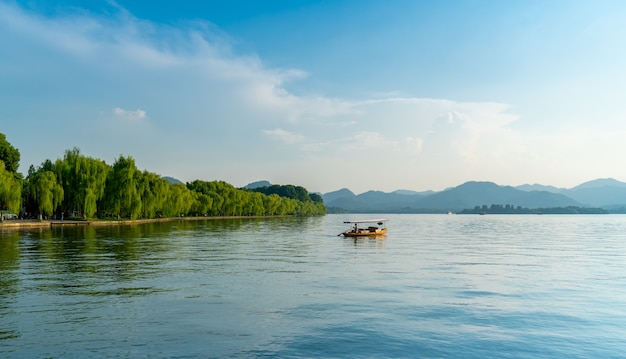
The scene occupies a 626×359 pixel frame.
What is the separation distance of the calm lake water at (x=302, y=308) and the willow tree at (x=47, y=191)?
47878 millimetres

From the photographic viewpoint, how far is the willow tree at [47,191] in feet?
260

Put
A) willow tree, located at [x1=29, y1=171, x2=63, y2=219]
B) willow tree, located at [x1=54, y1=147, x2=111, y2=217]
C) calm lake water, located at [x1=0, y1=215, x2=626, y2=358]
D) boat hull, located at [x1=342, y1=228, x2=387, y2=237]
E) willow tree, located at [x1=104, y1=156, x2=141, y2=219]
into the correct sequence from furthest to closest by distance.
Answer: willow tree, located at [x1=104, y1=156, x2=141, y2=219] < willow tree, located at [x1=54, y1=147, x2=111, y2=217] < willow tree, located at [x1=29, y1=171, x2=63, y2=219] < boat hull, located at [x1=342, y1=228, x2=387, y2=237] < calm lake water, located at [x1=0, y1=215, x2=626, y2=358]

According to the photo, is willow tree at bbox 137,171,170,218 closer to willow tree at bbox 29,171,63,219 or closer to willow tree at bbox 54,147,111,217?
willow tree at bbox 54,147,111,217

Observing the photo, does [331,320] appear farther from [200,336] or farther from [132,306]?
[132,306]

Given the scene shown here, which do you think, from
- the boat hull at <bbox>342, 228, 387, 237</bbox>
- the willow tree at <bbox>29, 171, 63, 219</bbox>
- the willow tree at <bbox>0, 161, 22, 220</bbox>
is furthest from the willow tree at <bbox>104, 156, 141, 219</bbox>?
the boat hull at <bbox>342, 228, 387, 237</bbox>

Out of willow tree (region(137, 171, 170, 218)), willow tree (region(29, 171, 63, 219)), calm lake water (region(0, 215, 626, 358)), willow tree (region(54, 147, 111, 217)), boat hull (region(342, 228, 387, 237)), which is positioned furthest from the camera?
willow tree (region(137, 171, 170, 218))

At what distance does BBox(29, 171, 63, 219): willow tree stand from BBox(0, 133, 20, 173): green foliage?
18.2 metres

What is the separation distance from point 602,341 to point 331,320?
30.8 ft

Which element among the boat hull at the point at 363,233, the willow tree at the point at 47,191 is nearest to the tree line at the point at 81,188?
the willow tree at the point at 47,191

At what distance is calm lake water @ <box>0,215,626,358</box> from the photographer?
1492cm

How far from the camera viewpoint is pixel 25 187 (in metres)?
89.6

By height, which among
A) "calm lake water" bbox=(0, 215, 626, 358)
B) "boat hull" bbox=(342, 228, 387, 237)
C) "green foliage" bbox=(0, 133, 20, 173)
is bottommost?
"calm lake water" bbox=(0, 215, 626, 358)

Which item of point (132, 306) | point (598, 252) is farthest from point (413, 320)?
point (598, 252)

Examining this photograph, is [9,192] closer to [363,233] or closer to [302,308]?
[363,233]
